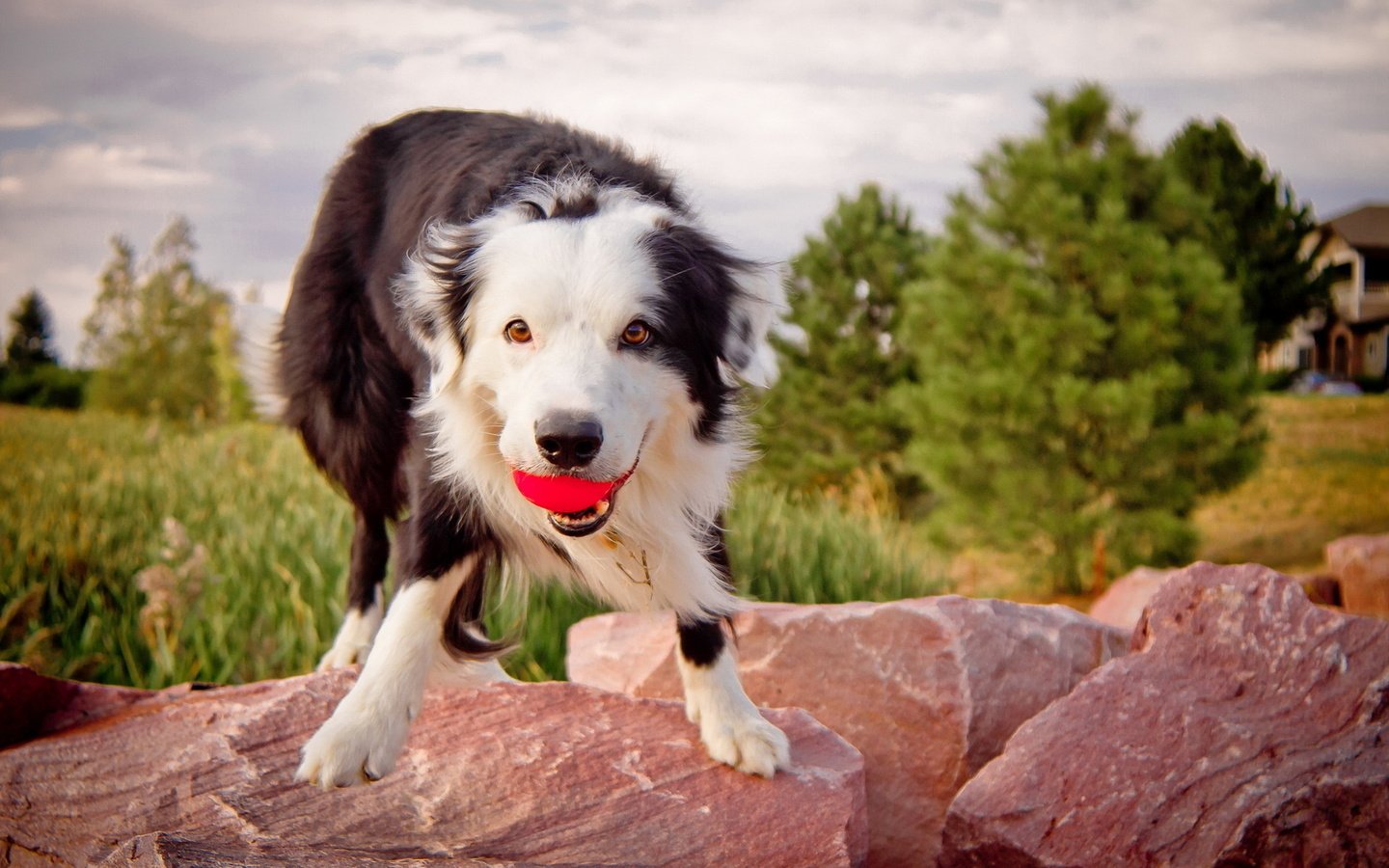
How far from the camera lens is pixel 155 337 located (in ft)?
39.8

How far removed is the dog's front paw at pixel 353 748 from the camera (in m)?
2.27

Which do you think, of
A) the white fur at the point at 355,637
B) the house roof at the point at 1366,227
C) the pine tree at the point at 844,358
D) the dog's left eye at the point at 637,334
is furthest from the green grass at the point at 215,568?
the house roof at the point at 1366,227

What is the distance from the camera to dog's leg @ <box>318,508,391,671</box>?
3.37m

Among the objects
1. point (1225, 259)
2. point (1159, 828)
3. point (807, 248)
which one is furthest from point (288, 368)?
point (1225, 259)

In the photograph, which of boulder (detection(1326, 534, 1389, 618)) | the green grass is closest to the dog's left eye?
the green grass

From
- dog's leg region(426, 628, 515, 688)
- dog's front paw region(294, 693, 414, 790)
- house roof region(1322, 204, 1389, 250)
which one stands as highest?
house roof region(1322, 204, 1389, 250)

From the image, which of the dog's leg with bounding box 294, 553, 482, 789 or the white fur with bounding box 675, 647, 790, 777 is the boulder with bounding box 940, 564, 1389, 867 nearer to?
the white fur with bounding box 675, 647, 790, 777

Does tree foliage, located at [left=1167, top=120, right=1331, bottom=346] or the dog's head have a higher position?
tree foliage, located at [left=1167, top=120, right=1331, bottom=346]

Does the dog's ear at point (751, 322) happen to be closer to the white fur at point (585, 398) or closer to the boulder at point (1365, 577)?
the white fur at point (585, 398)

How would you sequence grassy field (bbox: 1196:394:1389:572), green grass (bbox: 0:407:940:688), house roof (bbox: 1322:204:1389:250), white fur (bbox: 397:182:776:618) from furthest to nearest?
house roof (bbox: 1322:204:1389:250) < grassy field (bbox: 1196:394:1389:572) < green grass (bbox: 0:407:940:688) < white fur (bbox: 397:182:776:618)

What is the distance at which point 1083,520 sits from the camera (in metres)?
7.29

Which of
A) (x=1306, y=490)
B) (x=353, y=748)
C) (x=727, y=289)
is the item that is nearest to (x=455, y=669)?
(x=353, y=748)

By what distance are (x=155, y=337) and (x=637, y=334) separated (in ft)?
38.4

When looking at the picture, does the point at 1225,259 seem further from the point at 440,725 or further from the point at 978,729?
the point at 440,725
